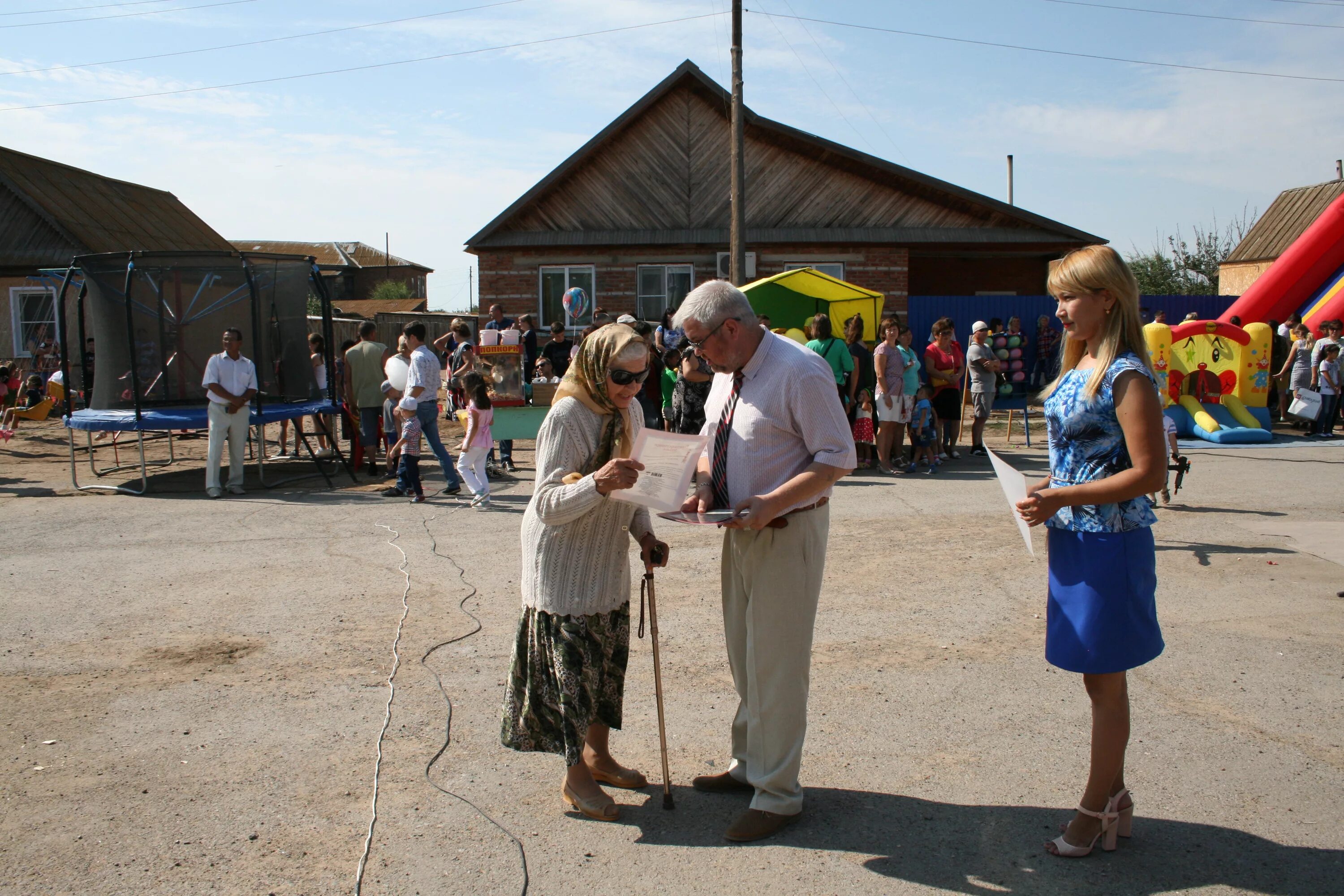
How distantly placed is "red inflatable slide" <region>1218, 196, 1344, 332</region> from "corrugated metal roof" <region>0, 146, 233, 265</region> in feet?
86.9

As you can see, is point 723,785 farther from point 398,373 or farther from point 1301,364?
point 1301,364

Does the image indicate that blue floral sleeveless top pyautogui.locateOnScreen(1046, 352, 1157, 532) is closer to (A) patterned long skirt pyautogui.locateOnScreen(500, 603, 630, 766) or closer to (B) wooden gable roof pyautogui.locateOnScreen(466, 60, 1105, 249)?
(A) patterned long skirt pyautogui.locateOnScreen(500, 603, 630, 766)

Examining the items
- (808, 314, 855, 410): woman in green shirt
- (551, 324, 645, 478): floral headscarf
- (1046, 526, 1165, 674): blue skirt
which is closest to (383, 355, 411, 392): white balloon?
(808, 314, 855, 410): woman in green shirt

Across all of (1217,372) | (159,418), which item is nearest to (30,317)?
(159,418)

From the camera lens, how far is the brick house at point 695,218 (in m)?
23.8

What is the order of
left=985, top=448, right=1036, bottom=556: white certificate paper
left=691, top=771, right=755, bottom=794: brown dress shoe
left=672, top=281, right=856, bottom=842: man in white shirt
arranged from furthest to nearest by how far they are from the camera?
left=691, top=771, right=755, bottom=794: brown dress shoe < left=672, top=281, right=856, bottom=842: man in white shirt < left=985, top=448, right=1036, bottom=556: white certificate paper

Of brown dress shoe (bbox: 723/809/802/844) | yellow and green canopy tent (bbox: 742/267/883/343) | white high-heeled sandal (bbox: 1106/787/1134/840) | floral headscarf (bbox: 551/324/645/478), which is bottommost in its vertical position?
brown dress shoe (bbox: 723/809/802/844)

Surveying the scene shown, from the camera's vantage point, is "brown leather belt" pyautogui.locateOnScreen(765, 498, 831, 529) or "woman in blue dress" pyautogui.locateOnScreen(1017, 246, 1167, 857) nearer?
"woman in blue dress" pyautogui.locateOnScreen(1017, 246, 1167, 857)

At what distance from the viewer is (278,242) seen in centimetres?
6400

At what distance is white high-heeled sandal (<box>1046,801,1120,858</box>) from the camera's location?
3289mm

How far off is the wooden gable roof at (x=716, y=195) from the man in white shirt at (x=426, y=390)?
1346 cm

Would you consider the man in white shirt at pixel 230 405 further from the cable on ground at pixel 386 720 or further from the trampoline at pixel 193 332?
A: the cable on ground at pixel 386 720

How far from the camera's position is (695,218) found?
24391mm

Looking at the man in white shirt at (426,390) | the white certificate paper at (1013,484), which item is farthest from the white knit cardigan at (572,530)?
the man in white shirt at (426,390)
